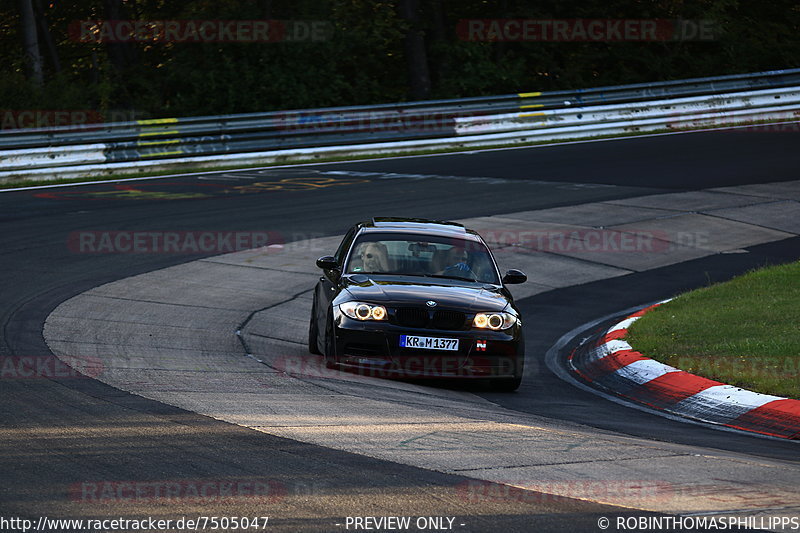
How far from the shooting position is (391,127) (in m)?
28.4

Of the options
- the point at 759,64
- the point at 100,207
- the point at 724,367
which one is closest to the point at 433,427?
the point at 724,367

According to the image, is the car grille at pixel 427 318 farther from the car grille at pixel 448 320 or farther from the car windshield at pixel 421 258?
the car windshield at pixel 421 258

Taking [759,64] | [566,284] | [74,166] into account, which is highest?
[759,64]

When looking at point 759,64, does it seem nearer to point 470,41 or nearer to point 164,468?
point 470,41

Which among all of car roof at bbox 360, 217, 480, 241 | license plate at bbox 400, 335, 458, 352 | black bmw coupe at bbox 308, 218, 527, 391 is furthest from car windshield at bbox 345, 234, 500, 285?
license plate at bbox 400, 335, 458, 352

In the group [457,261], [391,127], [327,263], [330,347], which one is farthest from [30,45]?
[330,347]

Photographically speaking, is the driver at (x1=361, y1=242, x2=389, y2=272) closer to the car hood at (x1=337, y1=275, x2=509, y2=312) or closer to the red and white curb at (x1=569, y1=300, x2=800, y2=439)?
the car hood at (x1=337, y1=275, x2=509, y2=312)

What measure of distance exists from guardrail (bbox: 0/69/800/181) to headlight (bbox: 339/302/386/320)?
48.9ft

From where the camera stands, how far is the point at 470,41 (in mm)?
37469

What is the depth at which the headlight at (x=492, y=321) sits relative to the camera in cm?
1020

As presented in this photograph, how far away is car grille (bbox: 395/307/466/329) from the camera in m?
10.1

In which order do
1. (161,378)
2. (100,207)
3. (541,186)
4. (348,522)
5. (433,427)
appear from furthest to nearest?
(541,186)
(100,207)
(161,378)
(433,427)
(348,522)

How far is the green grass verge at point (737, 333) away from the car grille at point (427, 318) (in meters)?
2.17

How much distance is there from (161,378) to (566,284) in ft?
26.7
